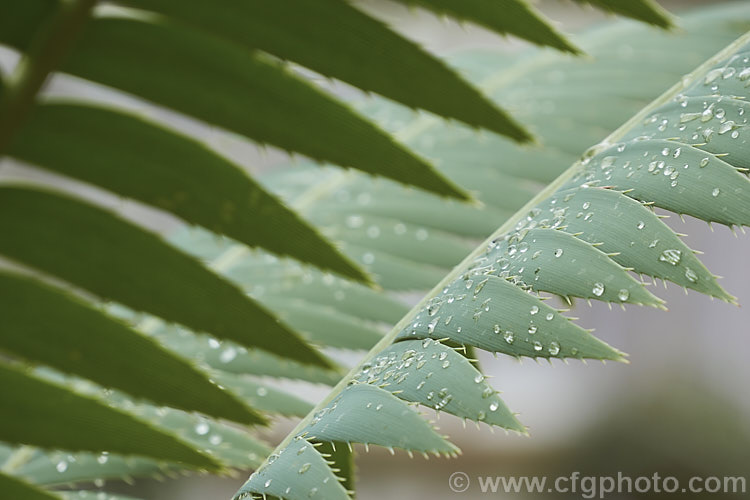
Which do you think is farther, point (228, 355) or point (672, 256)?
point (228, 355)

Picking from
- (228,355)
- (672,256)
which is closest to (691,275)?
(672,256)

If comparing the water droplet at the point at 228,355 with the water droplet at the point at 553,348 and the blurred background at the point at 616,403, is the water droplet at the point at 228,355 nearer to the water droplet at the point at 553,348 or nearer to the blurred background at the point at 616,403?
the water droplet at the point at 553,348

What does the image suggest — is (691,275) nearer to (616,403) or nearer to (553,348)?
(553,348)

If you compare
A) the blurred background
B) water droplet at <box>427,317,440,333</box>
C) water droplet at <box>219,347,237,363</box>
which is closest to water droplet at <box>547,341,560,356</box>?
water droplet at <box>427,317,440,333</box>

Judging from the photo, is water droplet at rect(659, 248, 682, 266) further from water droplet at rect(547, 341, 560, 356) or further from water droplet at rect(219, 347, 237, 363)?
water droplet at rect(219, 347, 237, 363)

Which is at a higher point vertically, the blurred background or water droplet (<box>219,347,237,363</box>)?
the blurred background

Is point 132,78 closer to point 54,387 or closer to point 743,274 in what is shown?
point 54,387
